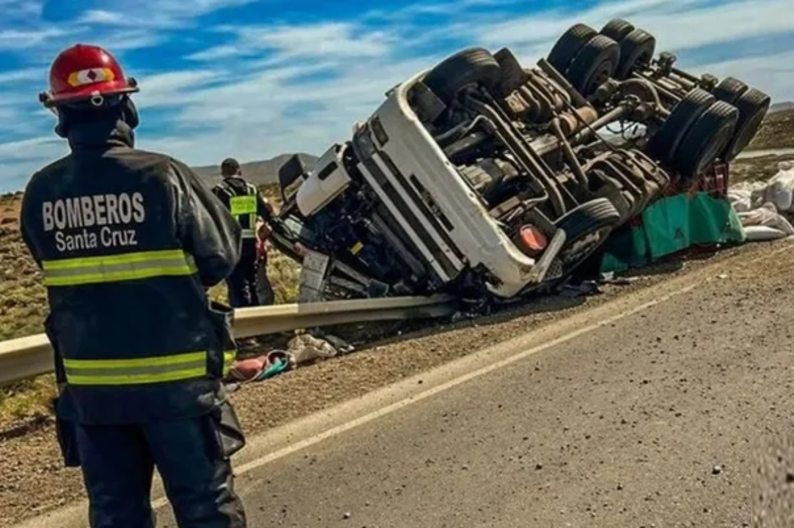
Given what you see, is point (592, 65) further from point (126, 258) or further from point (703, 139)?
point (126, 258)

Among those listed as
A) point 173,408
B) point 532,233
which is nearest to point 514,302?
point 532,233

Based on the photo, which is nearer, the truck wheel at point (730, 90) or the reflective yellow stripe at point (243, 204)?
the reflective yellow stripe at point (243, 204)

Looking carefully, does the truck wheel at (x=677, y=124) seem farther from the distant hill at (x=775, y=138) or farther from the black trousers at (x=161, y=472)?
the distant hill at (x=775, y=138)

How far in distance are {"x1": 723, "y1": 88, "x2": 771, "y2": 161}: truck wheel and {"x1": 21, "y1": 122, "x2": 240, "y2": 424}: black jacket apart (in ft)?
27.9

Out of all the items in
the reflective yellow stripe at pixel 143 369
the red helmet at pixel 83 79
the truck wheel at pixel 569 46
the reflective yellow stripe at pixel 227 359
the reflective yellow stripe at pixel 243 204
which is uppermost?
the red helmet at pixel 83 79

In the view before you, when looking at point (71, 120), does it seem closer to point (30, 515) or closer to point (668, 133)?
point (30, 515)

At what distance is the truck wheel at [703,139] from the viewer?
924 centimetres

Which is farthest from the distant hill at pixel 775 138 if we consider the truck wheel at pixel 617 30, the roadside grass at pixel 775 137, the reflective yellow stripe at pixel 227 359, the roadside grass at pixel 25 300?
the reflective yellow stripe at pixel 227 359

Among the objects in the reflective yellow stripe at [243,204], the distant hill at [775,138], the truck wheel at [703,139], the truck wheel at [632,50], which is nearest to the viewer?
the reflective yellow stripe at [243,204]

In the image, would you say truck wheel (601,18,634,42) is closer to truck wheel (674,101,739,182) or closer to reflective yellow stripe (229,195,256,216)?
truck wheel (674,101,739,182)

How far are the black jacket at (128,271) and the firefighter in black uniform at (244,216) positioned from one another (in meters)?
5.96

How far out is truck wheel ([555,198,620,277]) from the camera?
7.67 metres

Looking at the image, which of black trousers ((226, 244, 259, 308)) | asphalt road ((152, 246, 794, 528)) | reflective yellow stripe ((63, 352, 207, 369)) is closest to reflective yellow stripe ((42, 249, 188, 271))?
reflective yellow stripe ((63, 352, 207, 369))

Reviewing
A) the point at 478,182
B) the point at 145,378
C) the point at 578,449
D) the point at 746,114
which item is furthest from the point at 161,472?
the point at 746,114
